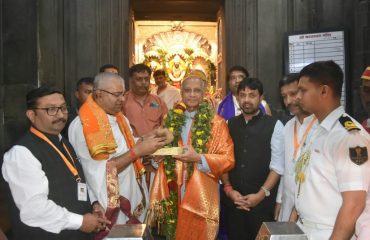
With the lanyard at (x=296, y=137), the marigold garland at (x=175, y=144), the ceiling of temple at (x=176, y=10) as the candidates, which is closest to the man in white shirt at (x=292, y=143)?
the lanyard at (x=296, y=137)

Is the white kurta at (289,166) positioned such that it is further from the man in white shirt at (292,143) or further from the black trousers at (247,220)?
the black trousers at (247,220)

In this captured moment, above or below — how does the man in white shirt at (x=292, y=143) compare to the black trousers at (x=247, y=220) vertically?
above

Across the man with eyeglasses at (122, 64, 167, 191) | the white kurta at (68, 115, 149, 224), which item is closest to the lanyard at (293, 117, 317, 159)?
the white kurta at (68, 115, 149, 224)

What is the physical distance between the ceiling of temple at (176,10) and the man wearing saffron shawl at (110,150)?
6.62 meters

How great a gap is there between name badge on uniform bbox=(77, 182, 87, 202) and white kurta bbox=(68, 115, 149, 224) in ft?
0.85

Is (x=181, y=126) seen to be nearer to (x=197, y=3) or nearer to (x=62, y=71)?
(x=62, y=71)

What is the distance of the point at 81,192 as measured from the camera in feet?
9.43

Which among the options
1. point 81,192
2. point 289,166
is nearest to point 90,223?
point 81,192

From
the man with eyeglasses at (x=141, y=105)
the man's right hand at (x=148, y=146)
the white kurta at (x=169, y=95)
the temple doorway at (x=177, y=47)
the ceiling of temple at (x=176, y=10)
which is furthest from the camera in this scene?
the temple doorway at (x=177, y=47)

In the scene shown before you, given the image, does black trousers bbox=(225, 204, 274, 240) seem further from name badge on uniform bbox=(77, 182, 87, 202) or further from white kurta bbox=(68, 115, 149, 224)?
name badge on uniform bbox=(77, 182, 87, 202)

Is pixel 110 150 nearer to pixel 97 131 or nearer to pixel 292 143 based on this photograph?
pixel 97 131

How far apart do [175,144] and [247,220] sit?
933mm

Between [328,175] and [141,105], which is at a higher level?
[141,105]

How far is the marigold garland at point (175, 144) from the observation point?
12.3 ft
